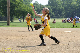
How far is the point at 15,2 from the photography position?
68.8 metres

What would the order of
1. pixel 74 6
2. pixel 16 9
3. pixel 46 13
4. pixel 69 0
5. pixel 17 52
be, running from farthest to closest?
pixel 69 0, pixel 74 6, pixel 16 9, pixel 46 13, pixel 17 52

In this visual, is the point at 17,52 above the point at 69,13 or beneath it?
above

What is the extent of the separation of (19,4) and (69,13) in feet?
257

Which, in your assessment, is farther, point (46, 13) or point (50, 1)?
point (50, 1)

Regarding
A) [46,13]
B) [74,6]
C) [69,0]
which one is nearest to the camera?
[46,13]

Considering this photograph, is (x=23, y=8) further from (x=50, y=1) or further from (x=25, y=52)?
(x=50, y=1)

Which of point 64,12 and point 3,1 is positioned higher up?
point 3,1

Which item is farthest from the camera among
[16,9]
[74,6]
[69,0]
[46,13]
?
[69,0]

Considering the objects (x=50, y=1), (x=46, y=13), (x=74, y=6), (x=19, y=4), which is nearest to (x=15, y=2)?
(x=19, y=4)

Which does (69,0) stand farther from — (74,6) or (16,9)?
(16,9)

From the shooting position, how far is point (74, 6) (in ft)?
454

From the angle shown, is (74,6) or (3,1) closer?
(3,1)

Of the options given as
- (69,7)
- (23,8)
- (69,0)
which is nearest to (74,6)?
(69,7)

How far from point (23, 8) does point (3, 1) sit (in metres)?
8.27
